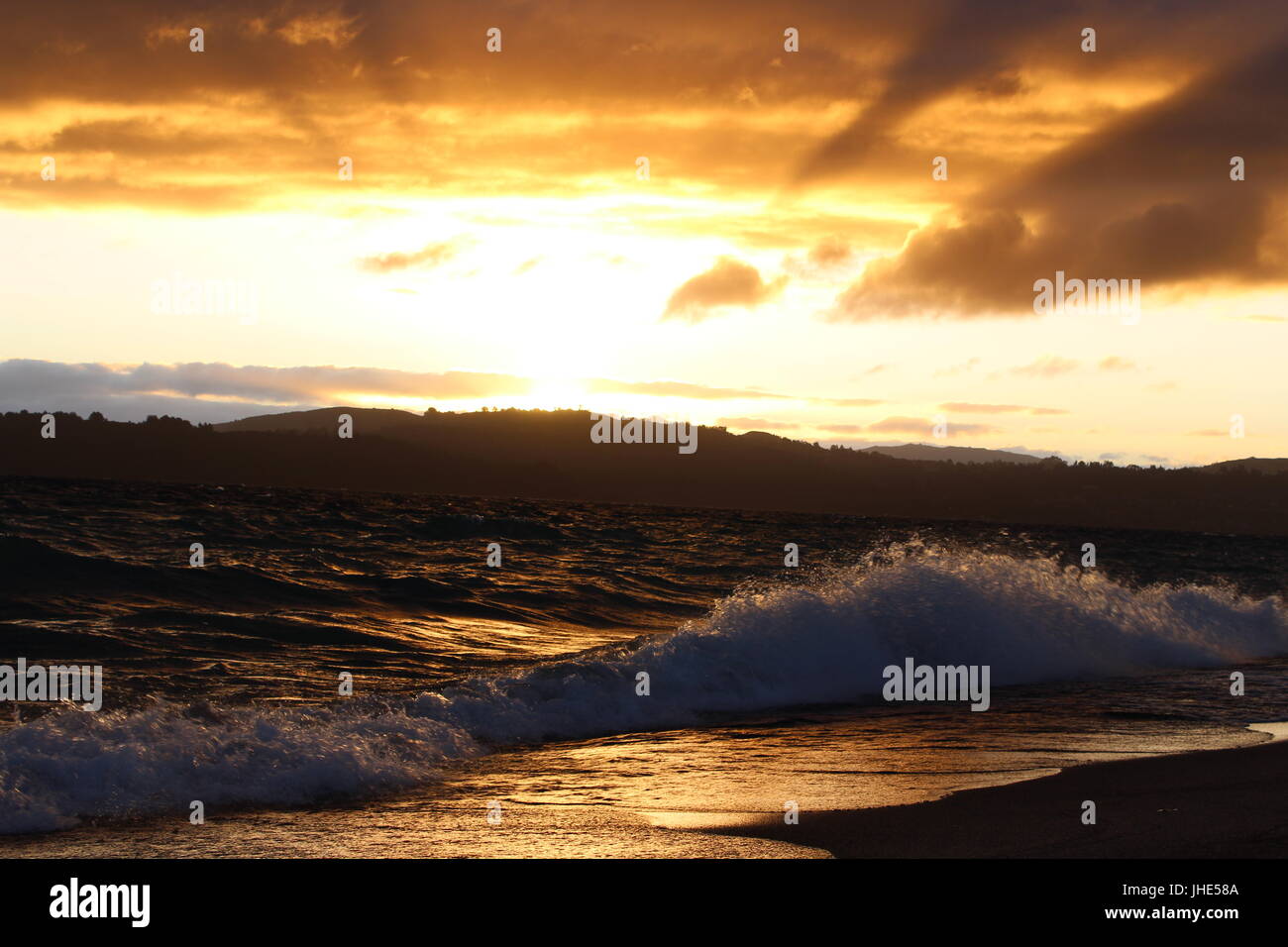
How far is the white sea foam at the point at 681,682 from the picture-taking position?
8.55m

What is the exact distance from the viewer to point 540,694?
12750 mm

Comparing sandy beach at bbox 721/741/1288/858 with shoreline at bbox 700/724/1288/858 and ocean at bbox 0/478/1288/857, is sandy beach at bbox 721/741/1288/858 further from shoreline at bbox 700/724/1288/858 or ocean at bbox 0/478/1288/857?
ocean at bbox 0/478/1288/857

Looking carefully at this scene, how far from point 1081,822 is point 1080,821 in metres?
0.03

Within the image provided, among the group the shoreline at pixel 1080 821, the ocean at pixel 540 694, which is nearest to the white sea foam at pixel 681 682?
the ocean at pixel 540 694

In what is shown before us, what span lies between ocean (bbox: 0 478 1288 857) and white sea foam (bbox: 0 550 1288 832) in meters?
0.04

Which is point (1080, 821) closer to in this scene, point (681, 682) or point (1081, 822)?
point (1081, 822)

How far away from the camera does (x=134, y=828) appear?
7.59 metres

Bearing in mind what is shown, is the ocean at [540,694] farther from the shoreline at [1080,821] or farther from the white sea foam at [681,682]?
the shoreline at [1080,821]

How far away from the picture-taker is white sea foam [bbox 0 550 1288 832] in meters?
8.55

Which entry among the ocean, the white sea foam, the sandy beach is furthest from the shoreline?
the white sea foam

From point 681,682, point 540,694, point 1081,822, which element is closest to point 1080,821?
point 1081,822

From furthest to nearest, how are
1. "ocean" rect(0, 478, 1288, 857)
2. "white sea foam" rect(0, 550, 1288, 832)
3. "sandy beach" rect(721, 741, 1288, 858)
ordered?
"white sea foam" rect(0, 550, 1288, 832) → "ocean" rect(0, 478, 1288, 857) → "sandy beach" rect(721, 741, 1288, 858)
